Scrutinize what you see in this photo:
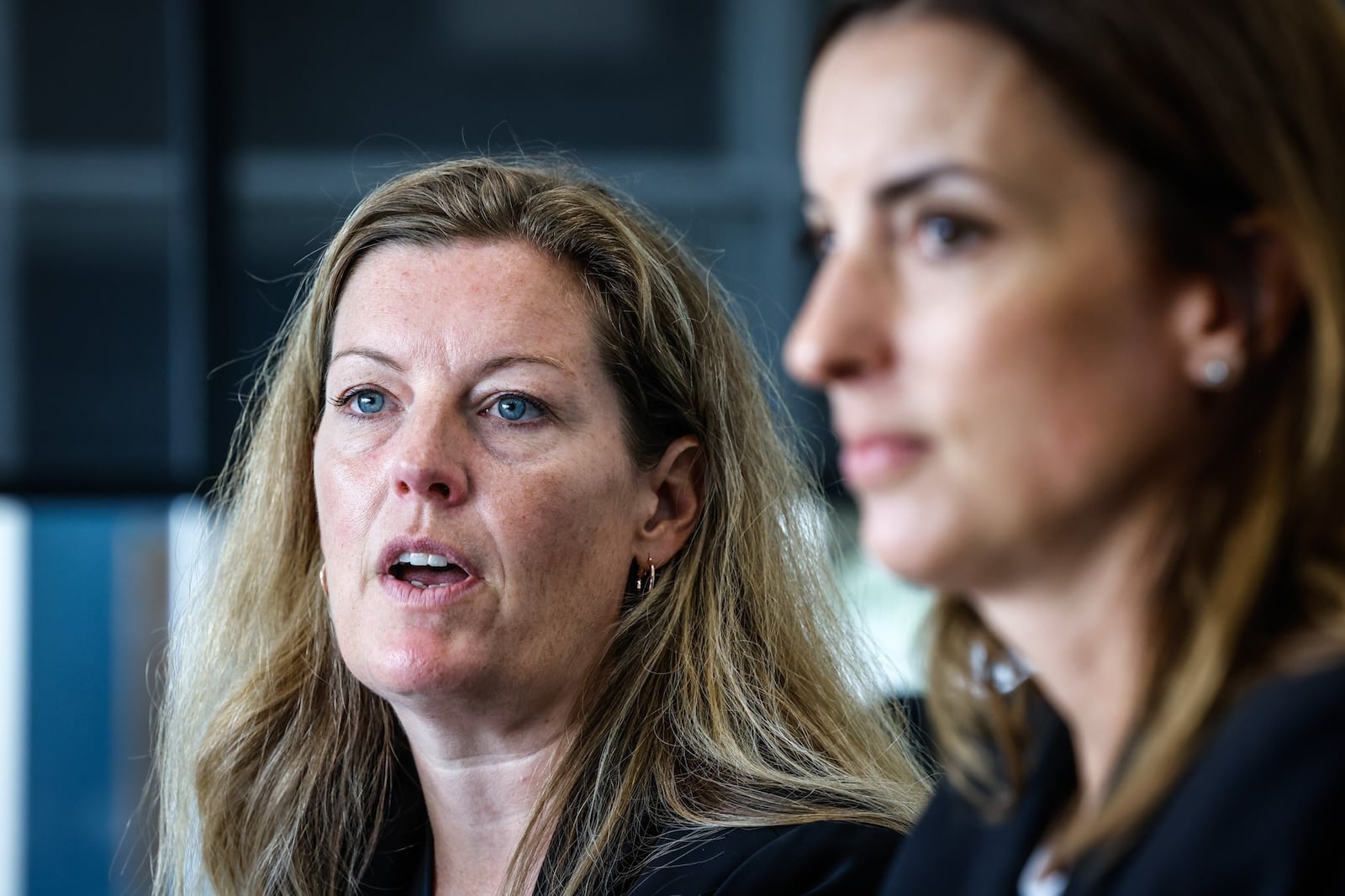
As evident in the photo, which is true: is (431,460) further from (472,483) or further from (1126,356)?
(1126,356)

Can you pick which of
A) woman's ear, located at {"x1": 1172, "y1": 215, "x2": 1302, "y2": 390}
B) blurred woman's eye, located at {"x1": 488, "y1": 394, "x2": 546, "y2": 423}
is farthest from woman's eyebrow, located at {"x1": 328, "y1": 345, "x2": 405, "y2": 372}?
woman's ear, located at {"x1": 1172, "y1": 215, "x2": 1302, "y2": 390}

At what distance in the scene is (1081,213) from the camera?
754 mm

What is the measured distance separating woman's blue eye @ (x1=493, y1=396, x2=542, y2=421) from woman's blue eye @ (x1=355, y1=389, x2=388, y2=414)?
0.13 m

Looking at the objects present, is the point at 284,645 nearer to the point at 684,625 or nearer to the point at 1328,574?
the point at 684,625

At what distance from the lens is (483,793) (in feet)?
5.59

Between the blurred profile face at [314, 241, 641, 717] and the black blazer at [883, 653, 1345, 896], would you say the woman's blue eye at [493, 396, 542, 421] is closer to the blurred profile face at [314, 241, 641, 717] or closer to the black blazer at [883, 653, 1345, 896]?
the blurred profile face at [314, 241, 641, 717]

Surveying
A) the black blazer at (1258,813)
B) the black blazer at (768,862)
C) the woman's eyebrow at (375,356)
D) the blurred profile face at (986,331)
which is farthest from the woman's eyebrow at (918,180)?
the woman's eyebrow at (375,356)

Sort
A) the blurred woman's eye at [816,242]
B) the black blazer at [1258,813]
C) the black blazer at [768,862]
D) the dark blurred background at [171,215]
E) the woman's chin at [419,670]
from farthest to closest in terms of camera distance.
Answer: the dark blurred background at [171,215]
the woman's chin at [419,670]
the black blazer at [768,862]
the blurred woman's eye at [816,242]
the black blazer at [1258,813]

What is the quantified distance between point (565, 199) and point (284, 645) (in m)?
0.65

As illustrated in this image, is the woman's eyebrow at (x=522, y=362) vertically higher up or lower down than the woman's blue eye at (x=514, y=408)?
higher up

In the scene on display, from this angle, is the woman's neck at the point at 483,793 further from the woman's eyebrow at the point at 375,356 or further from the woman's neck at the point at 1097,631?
the woman's neck at the point at 1097,631

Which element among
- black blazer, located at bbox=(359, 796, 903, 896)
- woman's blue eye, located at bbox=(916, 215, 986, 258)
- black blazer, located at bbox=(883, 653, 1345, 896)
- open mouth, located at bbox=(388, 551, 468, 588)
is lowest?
black blazer, located at bbox=(359, 796, 903, 896)

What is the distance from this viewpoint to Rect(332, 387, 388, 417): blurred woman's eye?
1678 mm

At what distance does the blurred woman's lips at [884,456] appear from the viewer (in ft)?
2.55
